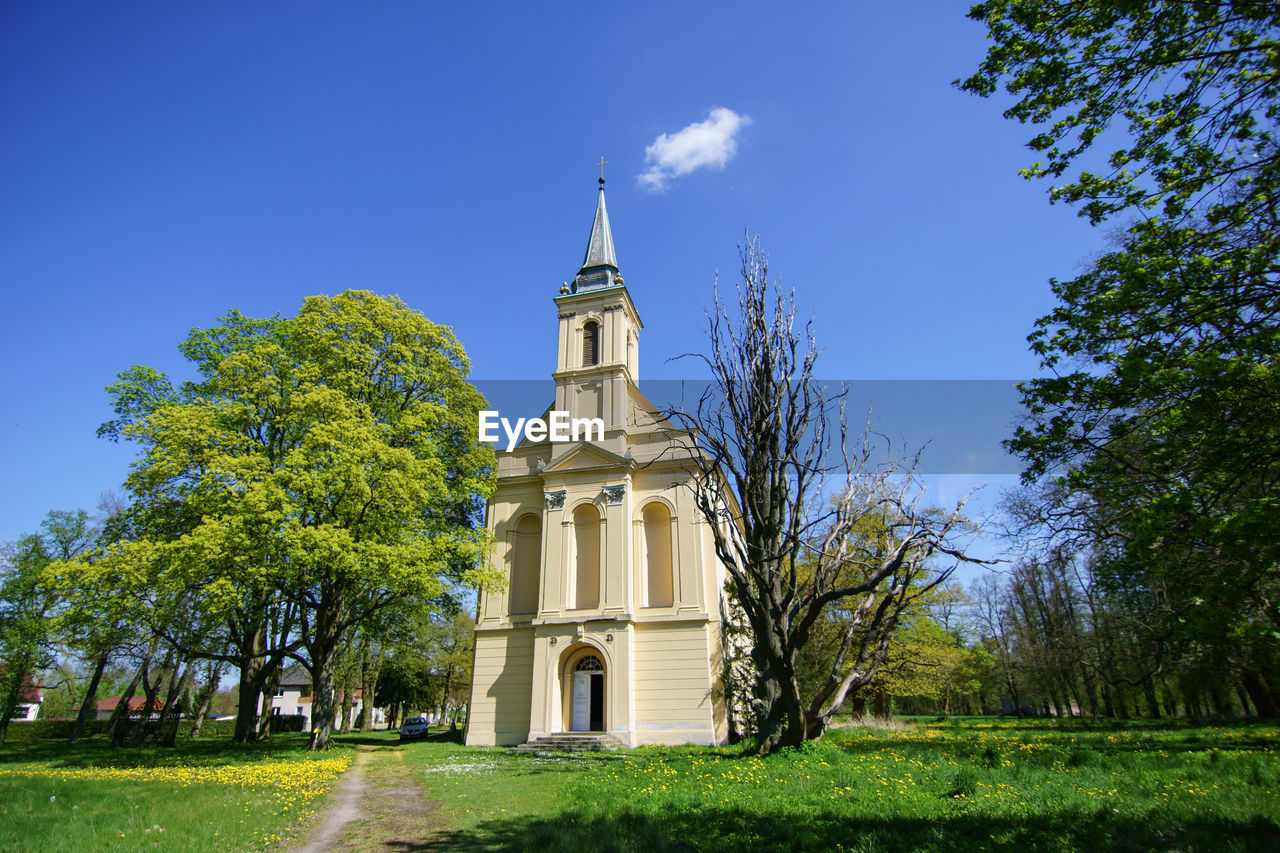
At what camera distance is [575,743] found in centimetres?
2155

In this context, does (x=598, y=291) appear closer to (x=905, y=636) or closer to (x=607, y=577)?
(x=607, y=577)

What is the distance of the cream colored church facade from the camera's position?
22859 mm

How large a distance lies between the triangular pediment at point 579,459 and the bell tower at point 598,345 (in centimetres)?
89

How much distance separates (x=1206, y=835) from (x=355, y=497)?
17.8 meters

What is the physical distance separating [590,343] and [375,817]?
72.4 feet

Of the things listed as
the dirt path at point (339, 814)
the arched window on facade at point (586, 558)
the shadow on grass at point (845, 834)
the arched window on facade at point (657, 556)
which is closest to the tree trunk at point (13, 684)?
the dirt path at point (339, 814)

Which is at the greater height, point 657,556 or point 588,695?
point 657,556

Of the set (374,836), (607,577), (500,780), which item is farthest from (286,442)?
(374,836)

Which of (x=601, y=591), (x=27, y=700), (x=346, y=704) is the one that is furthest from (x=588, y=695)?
(x=27, y=700)

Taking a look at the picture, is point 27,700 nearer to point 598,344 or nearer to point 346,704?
point 346,704

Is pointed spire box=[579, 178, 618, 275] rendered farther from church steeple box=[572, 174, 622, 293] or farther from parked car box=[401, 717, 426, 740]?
parked car box=[401, 717, 426, 740]

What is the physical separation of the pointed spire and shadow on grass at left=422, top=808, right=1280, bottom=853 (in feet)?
86.5

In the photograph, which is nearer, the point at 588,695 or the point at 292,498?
the point at 292,498

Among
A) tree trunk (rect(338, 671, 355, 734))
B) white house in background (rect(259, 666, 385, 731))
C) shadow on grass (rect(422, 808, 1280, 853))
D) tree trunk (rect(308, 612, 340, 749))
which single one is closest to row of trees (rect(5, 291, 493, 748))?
tree trunk (rect(308, 612, 340, 749))
